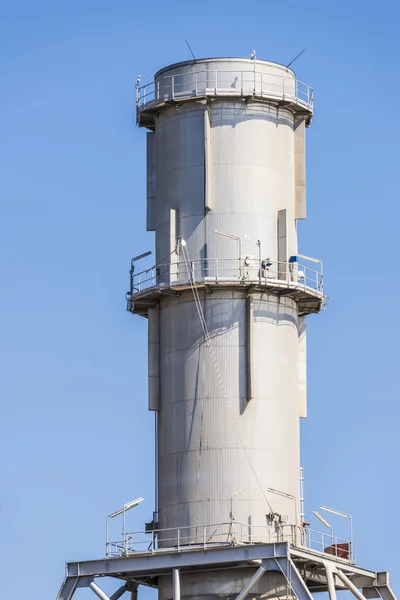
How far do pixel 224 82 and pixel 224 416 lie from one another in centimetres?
1453

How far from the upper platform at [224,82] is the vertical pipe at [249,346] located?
29.5 feet

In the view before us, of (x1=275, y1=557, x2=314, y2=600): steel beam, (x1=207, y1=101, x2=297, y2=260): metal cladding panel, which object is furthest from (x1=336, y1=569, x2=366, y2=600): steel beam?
(x1=207, y1=101, x2=297, y2=260): metal cladding panel

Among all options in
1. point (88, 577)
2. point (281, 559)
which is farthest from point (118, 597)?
point (281, 559)

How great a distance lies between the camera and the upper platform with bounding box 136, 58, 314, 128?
326 feet

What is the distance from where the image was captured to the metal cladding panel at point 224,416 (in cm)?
9550

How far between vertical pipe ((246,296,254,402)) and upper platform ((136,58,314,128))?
8982 mm

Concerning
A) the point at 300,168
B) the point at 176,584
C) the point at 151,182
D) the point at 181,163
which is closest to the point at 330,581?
the point at 176,584

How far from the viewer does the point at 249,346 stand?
3814 inches

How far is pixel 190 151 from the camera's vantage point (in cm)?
9925

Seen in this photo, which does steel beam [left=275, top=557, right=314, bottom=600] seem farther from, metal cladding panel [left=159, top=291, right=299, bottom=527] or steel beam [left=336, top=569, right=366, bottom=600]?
steel beam [left=336, top=569, right=366, bottom=600]

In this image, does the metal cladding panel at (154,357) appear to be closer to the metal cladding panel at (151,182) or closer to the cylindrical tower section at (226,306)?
the cylindrical tower section at (226,306)

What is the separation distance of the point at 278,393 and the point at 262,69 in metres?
14.2

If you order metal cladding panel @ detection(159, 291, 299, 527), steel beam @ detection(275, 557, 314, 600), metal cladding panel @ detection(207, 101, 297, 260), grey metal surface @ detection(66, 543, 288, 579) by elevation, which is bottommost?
steel beam @ detection(275, 557, 314, 600)

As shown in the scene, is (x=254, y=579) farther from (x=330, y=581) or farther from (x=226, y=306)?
(x=226, y=306)
